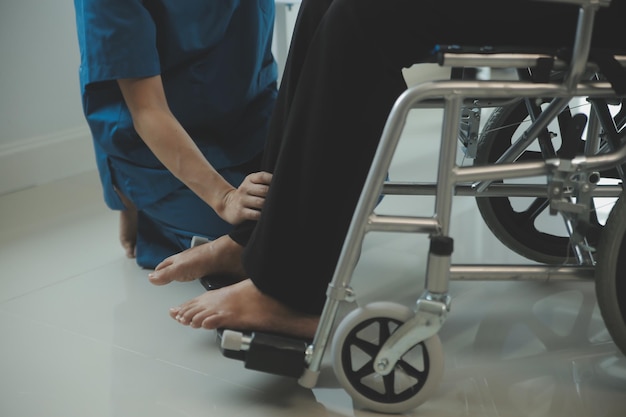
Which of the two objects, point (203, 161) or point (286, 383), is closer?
point (286, 383)

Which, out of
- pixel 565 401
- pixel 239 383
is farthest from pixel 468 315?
pixel 239 383

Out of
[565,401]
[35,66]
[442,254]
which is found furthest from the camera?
[35,66]

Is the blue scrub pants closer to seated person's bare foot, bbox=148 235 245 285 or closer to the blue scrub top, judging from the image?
the blue scrub top

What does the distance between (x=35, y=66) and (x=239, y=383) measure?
51.1 inches

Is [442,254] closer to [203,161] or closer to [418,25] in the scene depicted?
[418,25]

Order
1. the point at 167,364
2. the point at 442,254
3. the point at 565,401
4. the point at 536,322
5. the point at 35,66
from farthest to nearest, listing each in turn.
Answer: the point at 35,66 < the point at 536,322 < the point at 167,364 < the point at 565,401 < the point at 442,254

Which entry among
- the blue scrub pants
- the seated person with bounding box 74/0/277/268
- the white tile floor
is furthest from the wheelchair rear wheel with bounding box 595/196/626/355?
the blue scrub pants

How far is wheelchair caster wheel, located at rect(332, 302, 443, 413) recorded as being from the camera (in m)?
1.05

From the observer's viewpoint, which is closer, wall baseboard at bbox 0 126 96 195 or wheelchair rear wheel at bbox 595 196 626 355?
wheelchair rear wheel at bbox 595 196 626 355

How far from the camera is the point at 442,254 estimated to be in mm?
992

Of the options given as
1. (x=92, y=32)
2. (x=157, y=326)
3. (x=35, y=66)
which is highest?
(x=92, y=32)

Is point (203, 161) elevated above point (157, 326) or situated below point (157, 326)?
above

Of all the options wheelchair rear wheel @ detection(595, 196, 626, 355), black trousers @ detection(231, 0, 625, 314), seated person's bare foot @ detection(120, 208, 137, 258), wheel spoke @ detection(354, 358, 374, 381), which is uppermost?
black trousers @ detection(231, 0, 625, 314)

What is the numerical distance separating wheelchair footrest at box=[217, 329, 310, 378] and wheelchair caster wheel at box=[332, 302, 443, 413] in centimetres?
5
